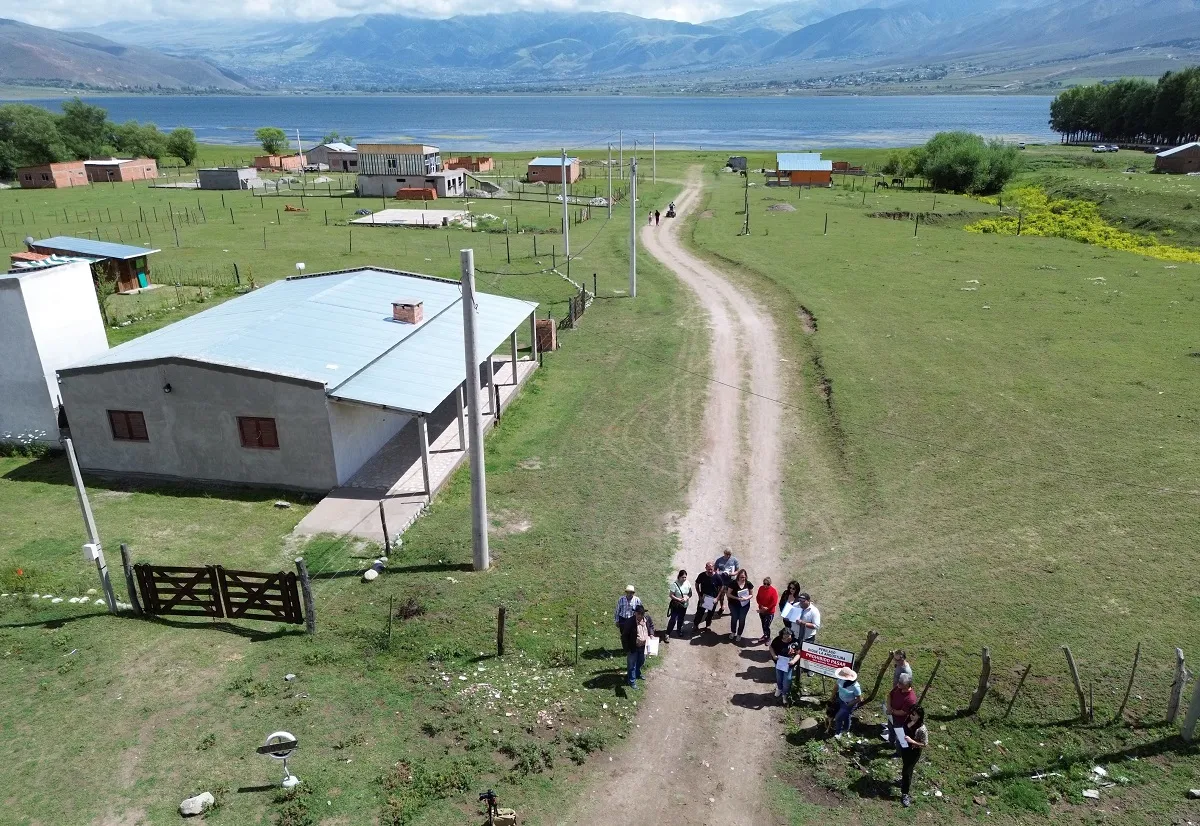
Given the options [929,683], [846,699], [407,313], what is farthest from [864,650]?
[407,313]

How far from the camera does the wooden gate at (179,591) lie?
634 inches

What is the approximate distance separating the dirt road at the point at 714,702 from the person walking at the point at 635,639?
1.11 ft

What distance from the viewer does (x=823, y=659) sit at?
13.9 meters

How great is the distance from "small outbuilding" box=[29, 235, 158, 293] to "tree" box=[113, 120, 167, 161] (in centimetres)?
9177

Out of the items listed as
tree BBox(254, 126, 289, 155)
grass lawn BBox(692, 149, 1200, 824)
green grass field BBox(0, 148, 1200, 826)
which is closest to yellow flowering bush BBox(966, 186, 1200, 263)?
grass lawn BBox(692, 149, 1200, 824)

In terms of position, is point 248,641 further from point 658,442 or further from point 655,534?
point 658,442

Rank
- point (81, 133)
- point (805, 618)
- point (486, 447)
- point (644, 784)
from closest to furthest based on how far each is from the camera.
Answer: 1. point (644, 784)
2. point (805, 618)
3. point (486, 447)
4. point (81, 133)

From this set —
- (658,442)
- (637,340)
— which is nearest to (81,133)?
(637,340)

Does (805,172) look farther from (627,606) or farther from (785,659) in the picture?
(785,659)

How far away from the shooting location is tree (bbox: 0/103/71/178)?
10619 centimetres

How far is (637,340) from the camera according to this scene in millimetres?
35875

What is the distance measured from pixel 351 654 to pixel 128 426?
11971mm

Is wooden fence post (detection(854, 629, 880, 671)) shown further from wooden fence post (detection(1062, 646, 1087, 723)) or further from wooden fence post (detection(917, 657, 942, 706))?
wooden fence post (detection(1062, 646, 1087, 723))

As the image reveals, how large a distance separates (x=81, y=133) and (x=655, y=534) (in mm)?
131390
